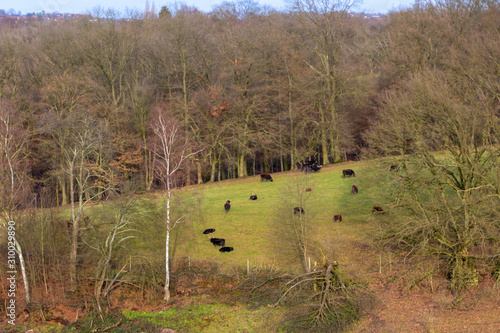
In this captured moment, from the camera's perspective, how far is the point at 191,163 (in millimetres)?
53031

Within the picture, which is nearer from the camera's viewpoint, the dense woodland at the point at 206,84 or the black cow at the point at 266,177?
the black cow at the point at 266,177

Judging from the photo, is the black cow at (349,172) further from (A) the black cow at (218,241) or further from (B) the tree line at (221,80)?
(A) the black cow at (218,241)

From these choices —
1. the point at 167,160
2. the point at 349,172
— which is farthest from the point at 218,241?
the point at 349,172

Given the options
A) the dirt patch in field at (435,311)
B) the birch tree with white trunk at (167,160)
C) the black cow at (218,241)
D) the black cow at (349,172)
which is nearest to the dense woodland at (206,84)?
the birch tree with white trunk at (167,160)

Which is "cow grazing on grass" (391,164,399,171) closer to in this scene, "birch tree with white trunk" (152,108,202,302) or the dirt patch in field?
the dirt patch in field

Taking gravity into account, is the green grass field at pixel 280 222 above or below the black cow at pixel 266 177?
below

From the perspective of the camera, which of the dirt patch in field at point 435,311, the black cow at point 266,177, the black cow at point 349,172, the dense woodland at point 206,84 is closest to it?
the dirt patch in field at point 435,311

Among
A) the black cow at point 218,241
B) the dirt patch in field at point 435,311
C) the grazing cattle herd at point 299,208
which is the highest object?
the grazing cattle herd at point 299,208

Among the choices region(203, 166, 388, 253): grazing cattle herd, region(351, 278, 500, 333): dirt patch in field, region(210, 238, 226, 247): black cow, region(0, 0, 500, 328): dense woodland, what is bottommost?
region(351, 278, 500, 333): dirt patch in field

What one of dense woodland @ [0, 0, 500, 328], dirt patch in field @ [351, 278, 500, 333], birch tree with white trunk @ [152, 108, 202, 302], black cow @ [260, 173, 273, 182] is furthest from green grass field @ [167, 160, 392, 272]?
dense woodland @ [0, 0, 500, 328]

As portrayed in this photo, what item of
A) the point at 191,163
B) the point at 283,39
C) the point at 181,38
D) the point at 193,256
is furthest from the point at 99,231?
the point at 283,39

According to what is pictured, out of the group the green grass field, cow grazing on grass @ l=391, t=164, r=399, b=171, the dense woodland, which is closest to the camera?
cow grazing on grass @ l=391, t=164, r=399, b=171

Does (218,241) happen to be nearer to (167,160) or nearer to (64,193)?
(167,160)

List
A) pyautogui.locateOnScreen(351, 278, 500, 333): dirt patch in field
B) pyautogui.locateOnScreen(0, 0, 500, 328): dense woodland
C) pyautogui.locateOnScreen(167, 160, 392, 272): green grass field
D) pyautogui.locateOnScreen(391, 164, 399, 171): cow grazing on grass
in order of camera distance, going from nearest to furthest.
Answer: pyautogui.locateOnScreen(351, 278, 500, 333): dirt patch in field, pyautogui.locateOnScreen(391, 164, 399, 171): cow grazing on grass, pyautogui.locateOnScreen(167, 160, 392, 272): green grass field, pyautogui.locateOnScreen(0, 0, 500, 328): dense woodland
